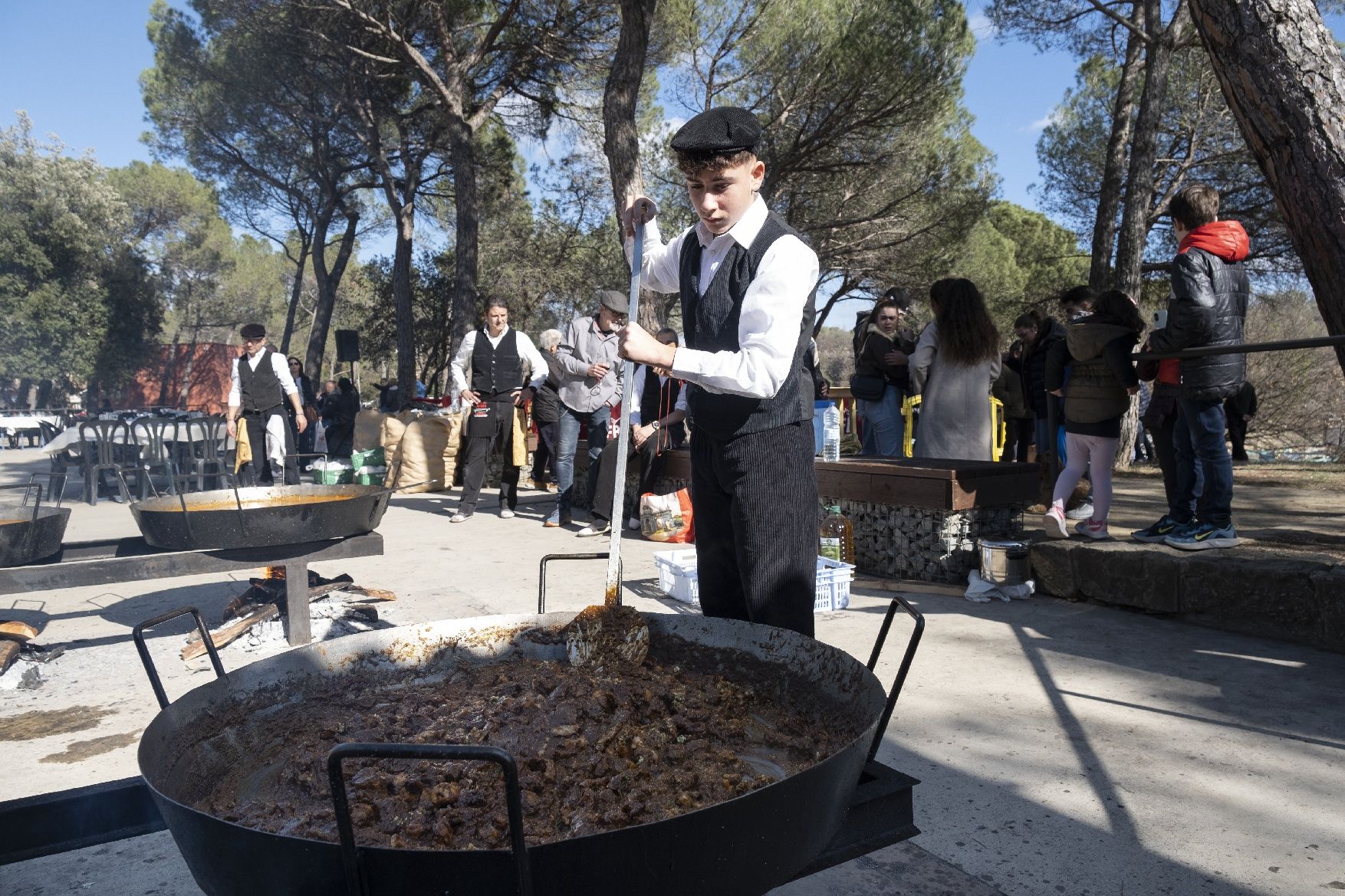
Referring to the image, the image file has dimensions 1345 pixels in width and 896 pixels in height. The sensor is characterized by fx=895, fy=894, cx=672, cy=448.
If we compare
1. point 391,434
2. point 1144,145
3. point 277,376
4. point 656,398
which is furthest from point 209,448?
point 1144,145

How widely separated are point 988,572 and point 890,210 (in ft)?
47.2

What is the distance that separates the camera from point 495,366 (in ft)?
26.5

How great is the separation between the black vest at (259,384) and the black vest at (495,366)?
1977mm

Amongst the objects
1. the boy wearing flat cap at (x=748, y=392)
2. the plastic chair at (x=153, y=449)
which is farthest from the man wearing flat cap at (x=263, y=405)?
the boy wearing flat cap at (x=748, y=392)

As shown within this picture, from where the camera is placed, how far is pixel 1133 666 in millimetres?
3748

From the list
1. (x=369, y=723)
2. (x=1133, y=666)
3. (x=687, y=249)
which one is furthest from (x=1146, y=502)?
(x=369, y=723)

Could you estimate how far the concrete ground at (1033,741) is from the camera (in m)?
2.25

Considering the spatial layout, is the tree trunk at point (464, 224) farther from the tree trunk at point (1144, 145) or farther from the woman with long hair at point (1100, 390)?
the woman with long hair at point (1100, 390)

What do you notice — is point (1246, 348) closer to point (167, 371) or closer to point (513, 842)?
point (513, 842)

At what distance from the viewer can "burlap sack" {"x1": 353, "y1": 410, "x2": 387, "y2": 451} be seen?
11.4 m

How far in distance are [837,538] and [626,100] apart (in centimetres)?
534

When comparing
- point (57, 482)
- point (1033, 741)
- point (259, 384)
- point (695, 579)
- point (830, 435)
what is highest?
point (259, 384)

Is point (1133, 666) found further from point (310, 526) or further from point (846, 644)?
point (310, 526)

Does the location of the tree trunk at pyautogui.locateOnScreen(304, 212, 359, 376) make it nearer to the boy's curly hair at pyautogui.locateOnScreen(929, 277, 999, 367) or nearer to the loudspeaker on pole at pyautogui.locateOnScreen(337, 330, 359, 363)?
the loudspeaker on pole at pyautogui.locateOnScreen(337, 330, 359, 363)
